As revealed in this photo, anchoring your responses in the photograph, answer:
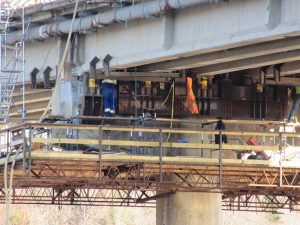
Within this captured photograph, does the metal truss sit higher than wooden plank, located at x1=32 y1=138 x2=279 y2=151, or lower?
lower

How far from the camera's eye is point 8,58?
43.9 m

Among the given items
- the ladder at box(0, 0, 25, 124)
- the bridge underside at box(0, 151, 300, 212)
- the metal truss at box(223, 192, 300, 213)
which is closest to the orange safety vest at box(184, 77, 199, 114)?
the bridge underside at box(0, 151, 300, 212)

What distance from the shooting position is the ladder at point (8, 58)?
42188mm

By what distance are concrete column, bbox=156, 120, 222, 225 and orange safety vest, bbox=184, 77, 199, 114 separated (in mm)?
1100

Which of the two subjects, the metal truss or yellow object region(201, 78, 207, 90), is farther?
the metal truss

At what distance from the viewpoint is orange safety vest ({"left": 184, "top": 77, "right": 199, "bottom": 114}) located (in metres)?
39.9

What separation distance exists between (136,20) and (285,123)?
5.89m

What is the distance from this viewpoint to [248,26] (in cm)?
3231

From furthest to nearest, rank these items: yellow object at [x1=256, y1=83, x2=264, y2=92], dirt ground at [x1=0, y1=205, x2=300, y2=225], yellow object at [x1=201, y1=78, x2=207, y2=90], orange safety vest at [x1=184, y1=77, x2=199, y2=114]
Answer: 1. dirt ground at [x1=0, y1=205, x2=300, y2=225]
2. yellow object at [x1=256, y1=83, x2=264, y2=92]
3. yellow object at [x1=201, y1=78, x2=207, y2=90]
4. orange safety vest at [x1=184, y1=77, x2=199, y2=114]

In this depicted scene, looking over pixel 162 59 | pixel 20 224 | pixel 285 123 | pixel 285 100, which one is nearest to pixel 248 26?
pixel 162 59

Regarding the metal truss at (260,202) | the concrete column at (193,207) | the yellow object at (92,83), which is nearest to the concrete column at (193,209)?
the concrete column at (193,207)

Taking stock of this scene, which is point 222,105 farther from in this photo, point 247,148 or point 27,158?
point 27,158

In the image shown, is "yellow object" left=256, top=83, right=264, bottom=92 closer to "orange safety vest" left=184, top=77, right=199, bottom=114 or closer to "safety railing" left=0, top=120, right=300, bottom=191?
"safety railing" left=0, top=120, right=300, bottom=191

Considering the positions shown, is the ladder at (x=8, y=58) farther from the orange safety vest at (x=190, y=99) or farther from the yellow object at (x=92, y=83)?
the orange safety vest at (x=190, y=99)
